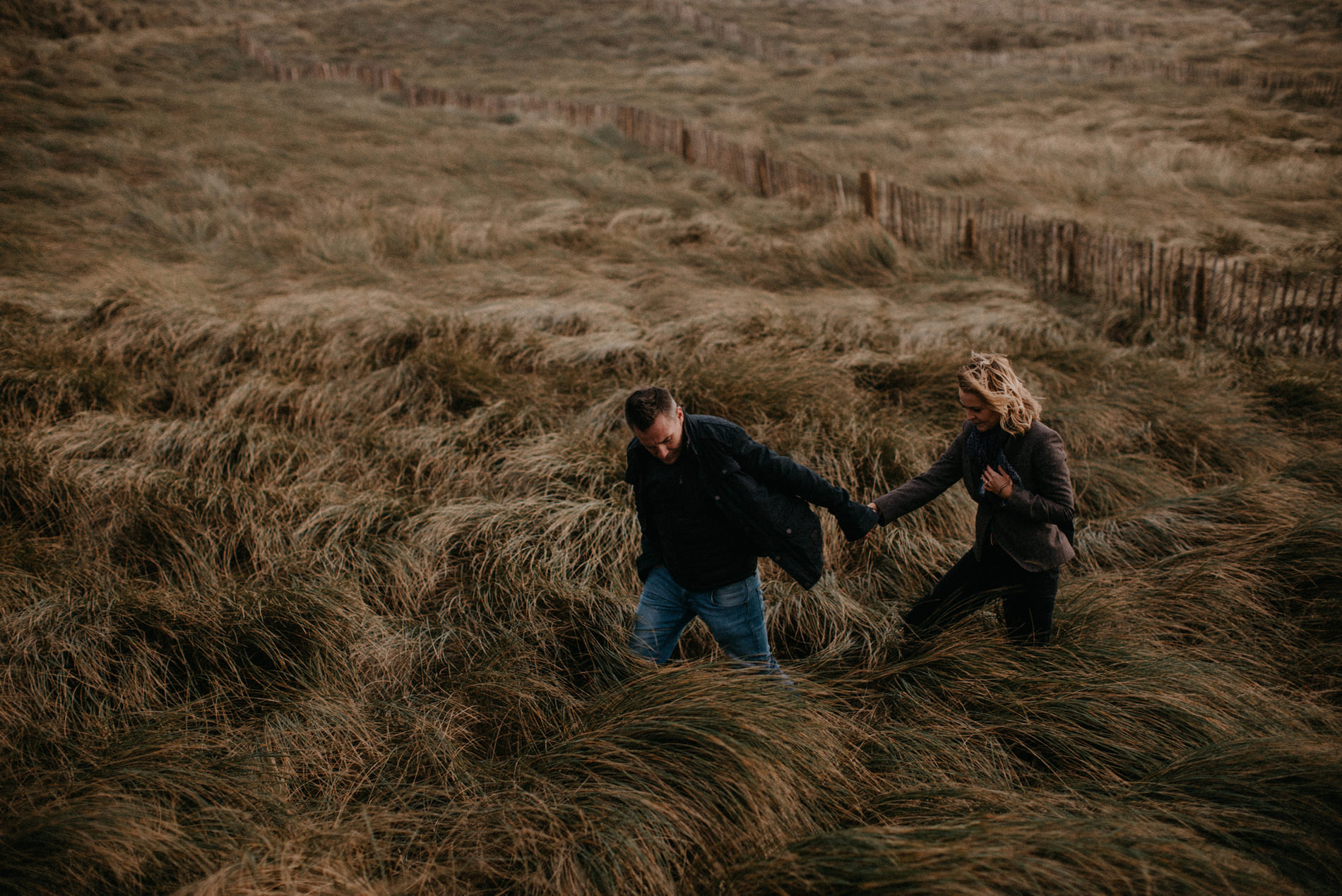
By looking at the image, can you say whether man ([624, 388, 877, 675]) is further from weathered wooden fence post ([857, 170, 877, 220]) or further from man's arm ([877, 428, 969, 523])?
weathered wooden fence post ([857, 170, 877, 220])

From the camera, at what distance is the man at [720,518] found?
2.90 meters

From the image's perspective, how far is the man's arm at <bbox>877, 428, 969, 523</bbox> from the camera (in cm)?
337

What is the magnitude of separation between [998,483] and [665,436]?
1.31 meters

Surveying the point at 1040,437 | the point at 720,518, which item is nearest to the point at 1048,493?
the point at 1040,437

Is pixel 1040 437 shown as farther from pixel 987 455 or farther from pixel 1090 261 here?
pixel 1090 261

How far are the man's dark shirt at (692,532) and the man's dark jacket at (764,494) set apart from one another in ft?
0.16

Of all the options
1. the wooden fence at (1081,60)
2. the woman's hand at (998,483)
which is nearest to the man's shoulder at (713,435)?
the woman's hand at (998,483)

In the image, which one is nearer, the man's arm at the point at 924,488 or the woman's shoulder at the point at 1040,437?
the woman's shoulder at the point at 1040,437

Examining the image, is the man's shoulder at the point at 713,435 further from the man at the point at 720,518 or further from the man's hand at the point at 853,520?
the man's hand at the point at 853,520

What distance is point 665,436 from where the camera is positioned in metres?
2.80

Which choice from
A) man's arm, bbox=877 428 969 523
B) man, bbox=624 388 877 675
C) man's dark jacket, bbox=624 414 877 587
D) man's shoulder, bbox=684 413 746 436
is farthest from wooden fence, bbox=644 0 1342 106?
man's shoulder, bbox=684 413 746 436

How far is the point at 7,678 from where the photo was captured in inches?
125

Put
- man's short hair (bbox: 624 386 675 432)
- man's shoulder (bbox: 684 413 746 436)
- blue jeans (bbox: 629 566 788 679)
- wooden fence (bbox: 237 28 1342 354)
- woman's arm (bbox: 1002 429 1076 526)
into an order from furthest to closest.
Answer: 1. wooden fence (bbox: 237 28 1342 354)
2. blue jeans (bbox: 629 566 788 679)
3. woman's arm (bbox: 1002 429 1076 526)
4. man's shoulder (bbox: 684 413 746 436)
5. man's short hair (bbox: 624 386 675 432)

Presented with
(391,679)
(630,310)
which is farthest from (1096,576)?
(630,310)
